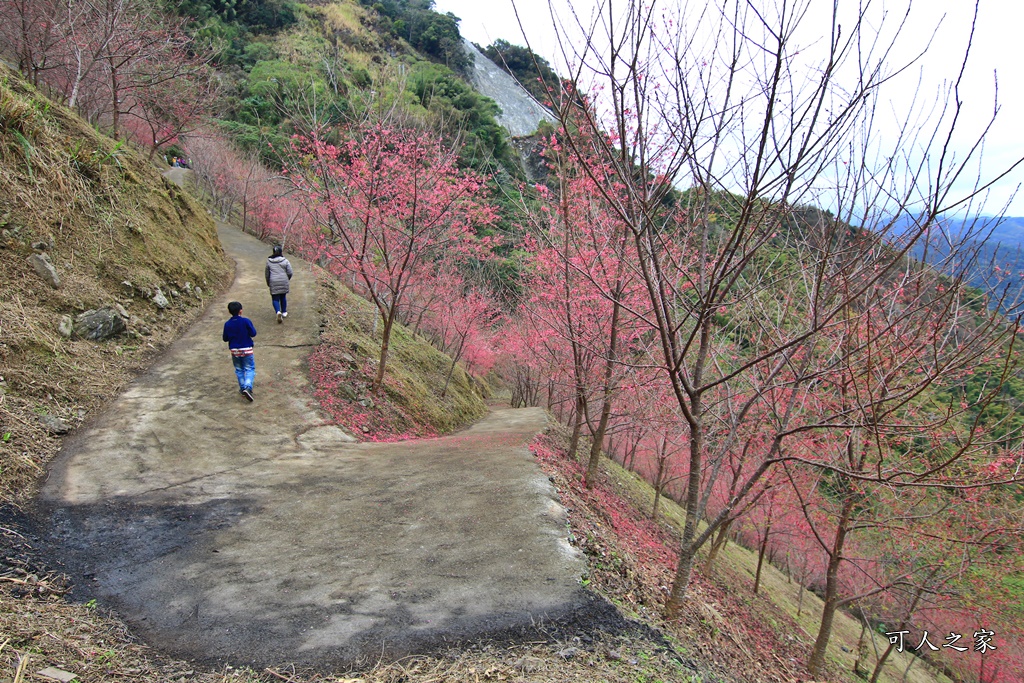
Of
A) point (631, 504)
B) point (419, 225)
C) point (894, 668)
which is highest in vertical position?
point (419, 225)

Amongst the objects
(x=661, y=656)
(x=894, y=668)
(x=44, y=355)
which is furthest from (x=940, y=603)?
(x=44, y=355)

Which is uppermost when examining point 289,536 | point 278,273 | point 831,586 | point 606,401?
point 278,273

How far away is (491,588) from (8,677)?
2661mm

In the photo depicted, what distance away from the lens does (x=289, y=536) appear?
447 centimetres

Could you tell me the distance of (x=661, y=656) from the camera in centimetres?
347

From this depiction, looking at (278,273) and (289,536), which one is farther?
(278,273)

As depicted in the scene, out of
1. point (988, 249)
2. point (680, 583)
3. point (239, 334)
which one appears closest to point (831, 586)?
point (680, 583)

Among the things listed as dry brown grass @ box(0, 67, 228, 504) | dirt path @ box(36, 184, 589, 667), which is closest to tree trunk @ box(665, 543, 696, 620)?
dirt path @ box(36, 184, 589, 667)

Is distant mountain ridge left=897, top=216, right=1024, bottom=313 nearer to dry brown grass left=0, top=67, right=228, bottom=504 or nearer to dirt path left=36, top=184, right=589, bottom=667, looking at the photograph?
dirt path left=36, top=184, right=589, bottom=667

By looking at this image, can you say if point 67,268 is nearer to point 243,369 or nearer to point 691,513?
point 243,369

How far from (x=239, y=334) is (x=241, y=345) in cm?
18

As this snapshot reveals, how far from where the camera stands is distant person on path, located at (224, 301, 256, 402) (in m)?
7.43

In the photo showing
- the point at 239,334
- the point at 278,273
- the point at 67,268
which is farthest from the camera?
the point at 278,273

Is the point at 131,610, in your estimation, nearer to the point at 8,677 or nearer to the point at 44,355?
the point at 8,677
